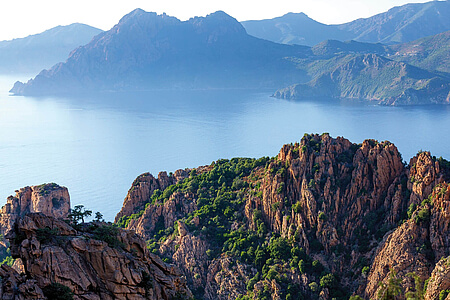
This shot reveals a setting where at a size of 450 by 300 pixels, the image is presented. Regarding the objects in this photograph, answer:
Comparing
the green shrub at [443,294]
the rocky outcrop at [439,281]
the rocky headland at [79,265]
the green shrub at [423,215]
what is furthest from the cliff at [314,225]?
the rocky headland at [79,265]

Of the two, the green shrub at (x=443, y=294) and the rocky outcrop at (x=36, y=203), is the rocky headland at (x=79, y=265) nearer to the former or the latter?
the green shrub at (x=443, y=294)

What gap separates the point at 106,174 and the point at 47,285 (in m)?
117

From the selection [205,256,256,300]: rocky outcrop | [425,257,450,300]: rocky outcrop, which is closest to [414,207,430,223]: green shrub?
[425,257,450,300]: rocky outcrop

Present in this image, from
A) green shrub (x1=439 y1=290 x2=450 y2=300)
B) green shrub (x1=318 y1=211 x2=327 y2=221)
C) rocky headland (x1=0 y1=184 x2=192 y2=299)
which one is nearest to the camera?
rocky headland (x1=0 y1=184 x2=192 y2=299)

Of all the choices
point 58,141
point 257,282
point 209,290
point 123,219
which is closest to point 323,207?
point 257,282

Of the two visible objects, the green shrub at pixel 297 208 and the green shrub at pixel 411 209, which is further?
the green shrub at pixel 297 208

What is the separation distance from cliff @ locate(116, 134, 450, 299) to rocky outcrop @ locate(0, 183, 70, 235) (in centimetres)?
1243

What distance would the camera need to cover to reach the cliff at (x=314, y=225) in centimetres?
5125

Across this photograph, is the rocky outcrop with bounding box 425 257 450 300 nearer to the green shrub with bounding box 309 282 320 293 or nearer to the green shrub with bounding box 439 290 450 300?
the green shrub with bounding box 439 290 450 300

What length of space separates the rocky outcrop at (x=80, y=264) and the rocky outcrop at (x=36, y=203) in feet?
146

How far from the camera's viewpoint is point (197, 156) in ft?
522

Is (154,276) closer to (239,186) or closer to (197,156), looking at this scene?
(239,186)

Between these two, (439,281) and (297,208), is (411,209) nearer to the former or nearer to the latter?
(439,281)

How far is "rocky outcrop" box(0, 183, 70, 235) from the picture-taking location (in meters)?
73.3
